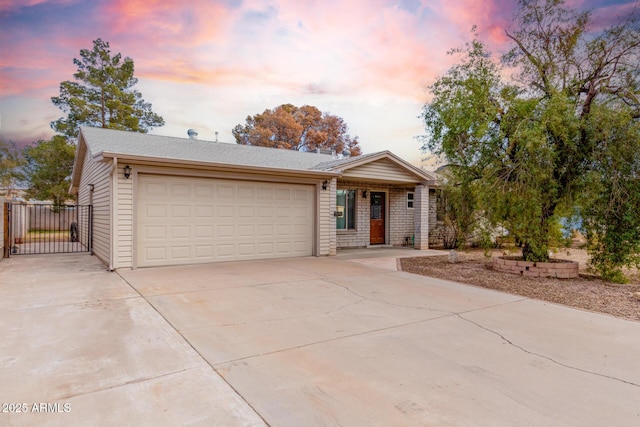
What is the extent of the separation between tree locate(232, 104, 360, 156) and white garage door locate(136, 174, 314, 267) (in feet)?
56.5

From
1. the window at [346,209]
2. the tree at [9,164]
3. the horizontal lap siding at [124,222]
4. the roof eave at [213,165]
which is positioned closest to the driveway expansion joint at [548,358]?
the roof eave at [213,165]

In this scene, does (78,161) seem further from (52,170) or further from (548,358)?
(548,358)

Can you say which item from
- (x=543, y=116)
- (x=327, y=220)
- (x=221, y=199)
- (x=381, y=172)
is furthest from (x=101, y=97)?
(x=543, y=116)

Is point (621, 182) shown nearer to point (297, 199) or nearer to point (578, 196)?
point (578, 196)

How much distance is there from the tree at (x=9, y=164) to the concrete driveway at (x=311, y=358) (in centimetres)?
2115

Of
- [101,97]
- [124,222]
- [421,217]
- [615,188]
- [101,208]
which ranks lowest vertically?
[124,222]

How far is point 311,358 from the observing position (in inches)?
123

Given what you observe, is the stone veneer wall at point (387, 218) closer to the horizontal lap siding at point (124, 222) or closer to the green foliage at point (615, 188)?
the horizontal lap siding at point (124, 222)

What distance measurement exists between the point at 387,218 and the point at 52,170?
744 inches

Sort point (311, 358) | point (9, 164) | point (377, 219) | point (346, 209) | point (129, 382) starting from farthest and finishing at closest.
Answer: point (9, 164) → point (377, 219) → point (346, 209) → point (311, 358) → point (129, 382)

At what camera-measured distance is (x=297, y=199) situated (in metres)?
9.89

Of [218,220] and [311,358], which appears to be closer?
[311,358]

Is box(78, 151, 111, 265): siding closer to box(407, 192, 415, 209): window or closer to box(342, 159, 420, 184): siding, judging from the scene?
box(342, 159, 420, 184): siding

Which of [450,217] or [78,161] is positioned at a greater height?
[78,161]
